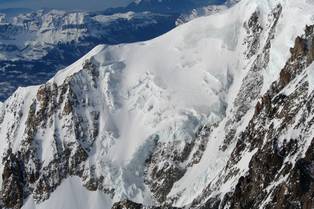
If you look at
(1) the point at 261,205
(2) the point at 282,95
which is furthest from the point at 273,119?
(1) the point at 261,205

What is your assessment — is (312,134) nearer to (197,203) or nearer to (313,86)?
(313,86)

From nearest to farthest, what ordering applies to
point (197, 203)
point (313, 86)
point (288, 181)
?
point (288, 181) → point (313, 86) → point (197, 203)

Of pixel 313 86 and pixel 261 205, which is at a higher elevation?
pixel 313 86

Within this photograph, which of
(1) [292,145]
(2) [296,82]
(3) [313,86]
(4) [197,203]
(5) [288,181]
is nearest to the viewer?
(5) [288,181]

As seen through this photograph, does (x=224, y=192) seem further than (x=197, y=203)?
No

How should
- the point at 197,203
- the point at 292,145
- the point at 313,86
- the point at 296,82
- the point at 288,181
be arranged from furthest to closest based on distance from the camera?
the point at 197,203 < the point at 296,82 < the point at 313,86 < the point at 292,145 < the point at 288,181

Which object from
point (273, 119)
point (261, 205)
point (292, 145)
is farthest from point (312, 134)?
point (273, 119)

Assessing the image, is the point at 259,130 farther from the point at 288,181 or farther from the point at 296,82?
the point at 288,181

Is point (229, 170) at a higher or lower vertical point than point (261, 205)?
lower

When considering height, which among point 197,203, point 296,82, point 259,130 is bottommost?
point 197,203
